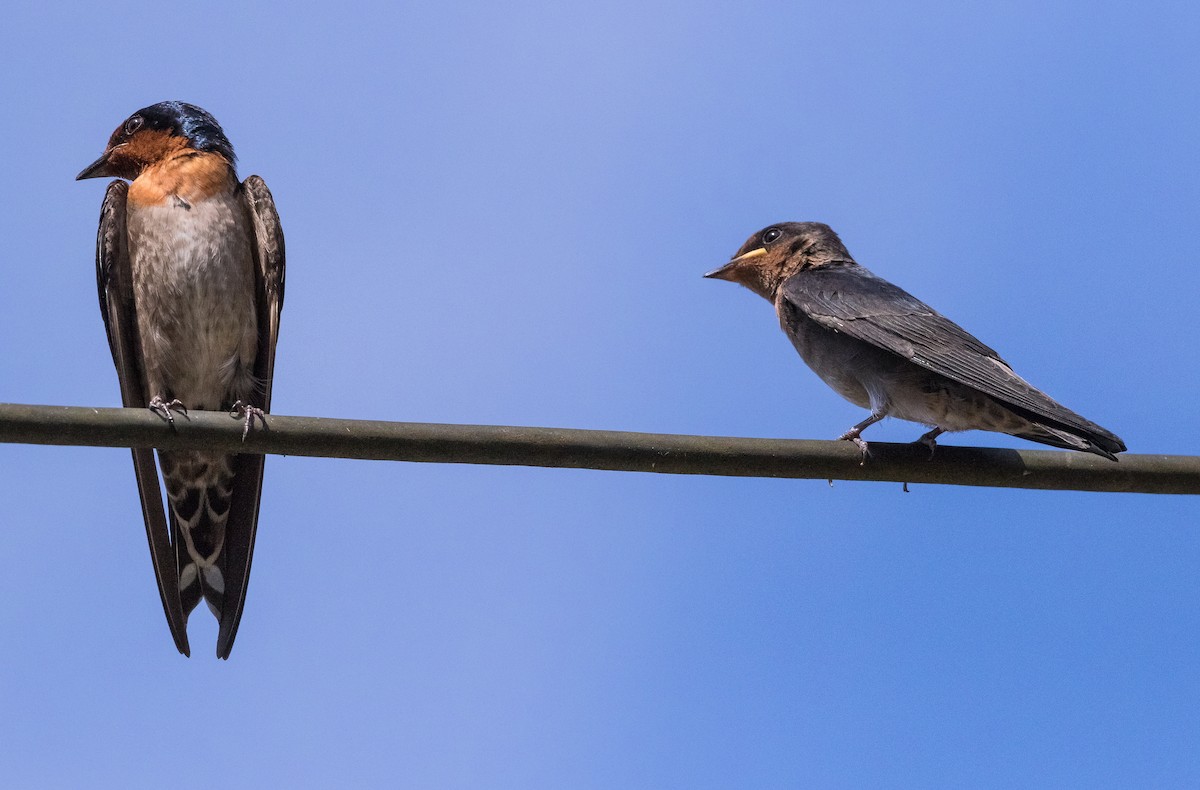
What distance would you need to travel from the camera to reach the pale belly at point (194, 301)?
246 inches

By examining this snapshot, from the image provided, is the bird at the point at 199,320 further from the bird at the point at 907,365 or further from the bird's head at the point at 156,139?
the bird at the point at 907,365

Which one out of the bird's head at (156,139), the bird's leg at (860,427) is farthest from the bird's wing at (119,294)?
the bird's leg at (860,427)

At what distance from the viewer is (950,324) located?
617 centimetres

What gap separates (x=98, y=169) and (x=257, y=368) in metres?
1.63

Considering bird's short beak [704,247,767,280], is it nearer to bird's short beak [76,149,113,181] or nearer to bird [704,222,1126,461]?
bird [704,222,1126,461]

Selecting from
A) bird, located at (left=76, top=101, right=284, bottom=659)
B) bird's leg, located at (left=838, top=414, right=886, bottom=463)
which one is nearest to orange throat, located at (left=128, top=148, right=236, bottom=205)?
bird, located at (left=76, top=101, right=284, bottom=659)

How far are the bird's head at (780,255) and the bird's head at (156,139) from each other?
2.92 metres

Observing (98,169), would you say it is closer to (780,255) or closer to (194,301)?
(194,301)

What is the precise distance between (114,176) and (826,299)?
3927 mm

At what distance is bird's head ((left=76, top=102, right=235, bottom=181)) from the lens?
696 centimetres

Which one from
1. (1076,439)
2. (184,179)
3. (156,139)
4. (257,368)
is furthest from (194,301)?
(1076,439)

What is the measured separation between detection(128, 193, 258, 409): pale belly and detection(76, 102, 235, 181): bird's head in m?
0.63

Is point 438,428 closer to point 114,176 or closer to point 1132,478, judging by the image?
point 1132,478

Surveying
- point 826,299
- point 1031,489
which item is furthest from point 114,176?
point 1031,489
